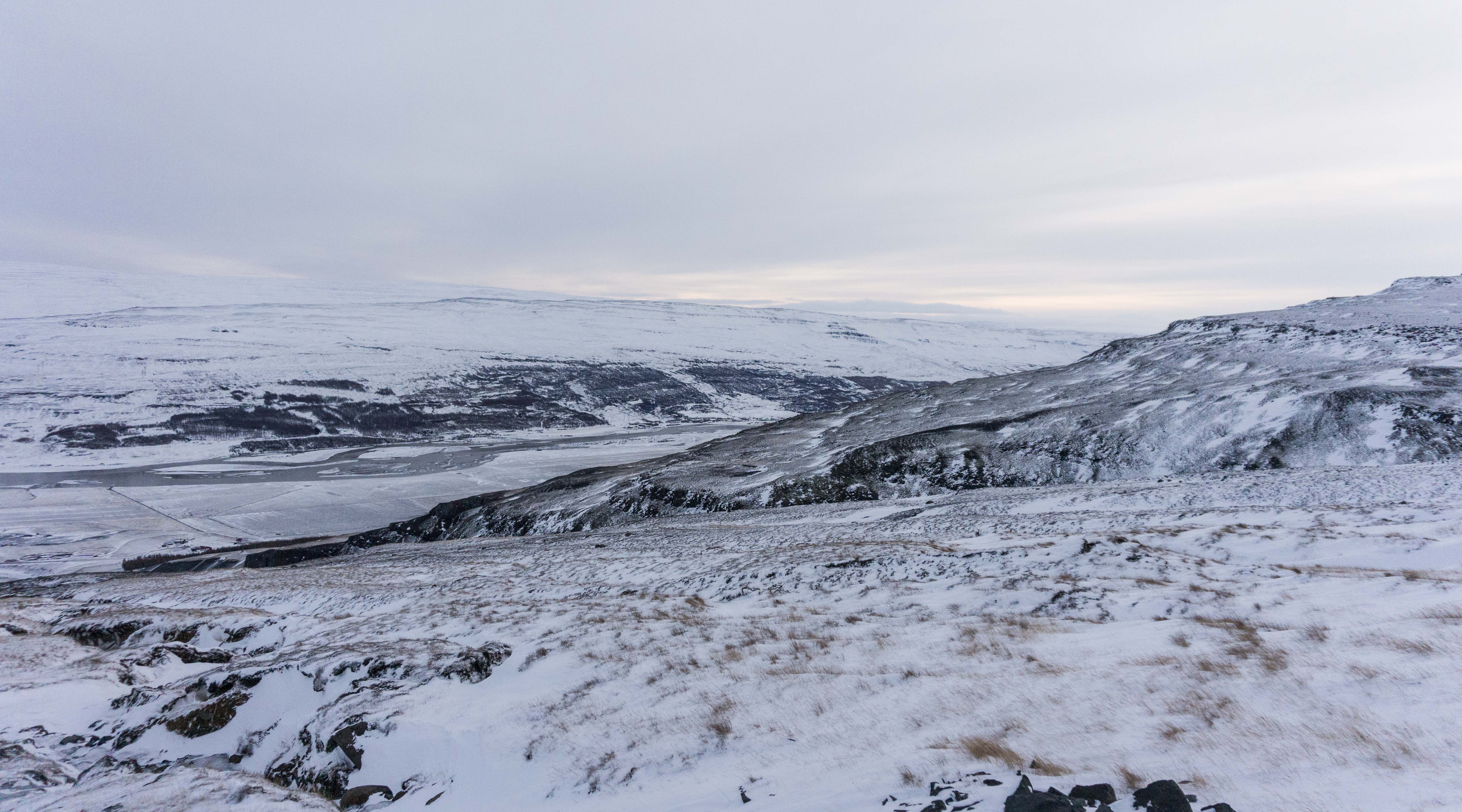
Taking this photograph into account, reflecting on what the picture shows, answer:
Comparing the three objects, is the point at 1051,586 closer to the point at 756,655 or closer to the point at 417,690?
the point at 756,655

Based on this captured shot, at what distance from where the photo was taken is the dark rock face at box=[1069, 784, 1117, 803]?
5.10m

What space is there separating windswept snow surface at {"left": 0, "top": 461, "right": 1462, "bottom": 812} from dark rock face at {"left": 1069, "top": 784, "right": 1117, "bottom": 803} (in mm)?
81

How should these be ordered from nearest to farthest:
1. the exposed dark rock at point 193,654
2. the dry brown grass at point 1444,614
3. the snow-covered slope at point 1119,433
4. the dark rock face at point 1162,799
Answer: the dark rock face at point 1162,799 → the dry brown grass at point 1444,614 → the exposed dark rock at point 193,654 → the snow-covered slope at point 1119,433

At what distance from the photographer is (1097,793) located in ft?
17.0

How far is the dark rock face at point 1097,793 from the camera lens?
5102 millimetres

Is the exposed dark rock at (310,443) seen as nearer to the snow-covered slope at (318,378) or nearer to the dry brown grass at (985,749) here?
the snow-covered slope at (318,378)

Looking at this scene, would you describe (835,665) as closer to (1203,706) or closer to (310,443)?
(1203,706)

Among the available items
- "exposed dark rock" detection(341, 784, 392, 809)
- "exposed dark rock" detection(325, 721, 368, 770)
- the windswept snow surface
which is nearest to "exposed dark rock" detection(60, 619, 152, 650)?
the windswept snow surface

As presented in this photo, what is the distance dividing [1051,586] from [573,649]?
878 centimetres

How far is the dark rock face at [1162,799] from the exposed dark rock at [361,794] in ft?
25.3

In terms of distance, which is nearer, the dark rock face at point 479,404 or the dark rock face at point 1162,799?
the dark rock face at point 1162,799

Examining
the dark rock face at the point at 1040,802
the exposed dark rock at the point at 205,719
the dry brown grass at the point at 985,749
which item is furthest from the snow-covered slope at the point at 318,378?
the dark rock face at the point at 1040,802

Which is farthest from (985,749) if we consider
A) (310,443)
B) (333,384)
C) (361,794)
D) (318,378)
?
(318,378)

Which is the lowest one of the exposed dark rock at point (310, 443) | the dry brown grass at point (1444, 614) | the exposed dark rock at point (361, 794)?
the exposed dark rock at point (310, 443)
